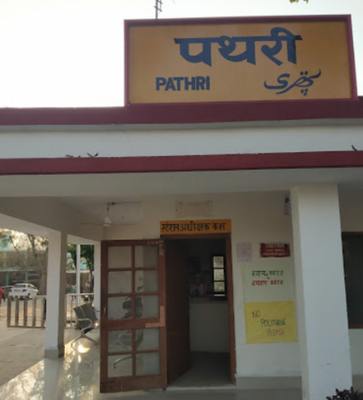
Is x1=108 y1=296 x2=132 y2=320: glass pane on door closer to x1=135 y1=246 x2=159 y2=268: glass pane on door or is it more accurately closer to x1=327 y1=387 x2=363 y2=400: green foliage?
x1=135 y1=246 x2=159 y2=268: glass pane on door

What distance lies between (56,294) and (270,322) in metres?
4.52

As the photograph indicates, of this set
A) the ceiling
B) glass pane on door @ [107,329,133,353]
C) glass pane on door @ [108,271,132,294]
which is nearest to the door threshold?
glass pane on door @ [107,329,133,353]

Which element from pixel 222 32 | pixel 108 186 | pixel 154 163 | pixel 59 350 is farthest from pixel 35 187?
pixel 59 350

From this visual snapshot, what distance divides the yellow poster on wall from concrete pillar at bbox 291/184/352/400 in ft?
5.39

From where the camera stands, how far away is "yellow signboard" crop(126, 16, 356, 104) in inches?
157

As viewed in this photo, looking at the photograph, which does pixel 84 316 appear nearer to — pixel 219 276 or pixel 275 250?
pixel 219 276

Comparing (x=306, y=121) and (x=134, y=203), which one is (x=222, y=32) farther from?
(x=134, y=203)

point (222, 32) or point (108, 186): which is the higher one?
point (222, 32)

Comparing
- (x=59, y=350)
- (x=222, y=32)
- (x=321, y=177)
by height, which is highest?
(x=222, y=32)

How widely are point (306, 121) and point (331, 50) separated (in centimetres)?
108

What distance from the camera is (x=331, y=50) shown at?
159 inches

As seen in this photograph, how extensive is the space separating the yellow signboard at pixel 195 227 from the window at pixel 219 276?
132 inches

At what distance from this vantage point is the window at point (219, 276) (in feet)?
28.1

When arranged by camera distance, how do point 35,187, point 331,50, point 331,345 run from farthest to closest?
point 331,50
point 35,187
point 331,345
